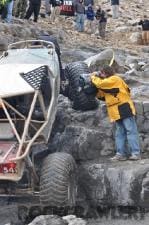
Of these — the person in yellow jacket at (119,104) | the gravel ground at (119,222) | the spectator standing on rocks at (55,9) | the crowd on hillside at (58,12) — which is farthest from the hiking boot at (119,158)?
the spectator standing on rocks at (55,9)

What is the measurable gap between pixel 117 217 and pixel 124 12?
20757mm

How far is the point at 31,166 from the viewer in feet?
28.4

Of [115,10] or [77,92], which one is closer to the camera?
[77,92]

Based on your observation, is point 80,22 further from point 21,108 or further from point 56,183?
point 56,183

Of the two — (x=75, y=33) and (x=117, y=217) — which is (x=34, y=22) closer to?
(x=75, y=33)

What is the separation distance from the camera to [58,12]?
23734 mm

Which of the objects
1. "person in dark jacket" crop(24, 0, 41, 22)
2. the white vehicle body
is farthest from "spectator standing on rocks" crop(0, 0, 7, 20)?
the white vehicle body

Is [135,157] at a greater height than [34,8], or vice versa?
[34,8]

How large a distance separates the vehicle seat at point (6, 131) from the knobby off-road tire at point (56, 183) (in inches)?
26.3

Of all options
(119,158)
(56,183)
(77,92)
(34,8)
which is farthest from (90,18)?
(56,183)

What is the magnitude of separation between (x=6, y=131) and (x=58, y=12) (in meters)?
15.1

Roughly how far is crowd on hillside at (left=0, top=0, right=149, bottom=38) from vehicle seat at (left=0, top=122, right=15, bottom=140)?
373 inches

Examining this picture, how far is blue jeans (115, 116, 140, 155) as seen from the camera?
396 inches

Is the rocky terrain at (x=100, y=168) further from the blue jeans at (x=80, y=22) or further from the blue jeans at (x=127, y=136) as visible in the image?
the blue jeans at (x=80, y=22)
